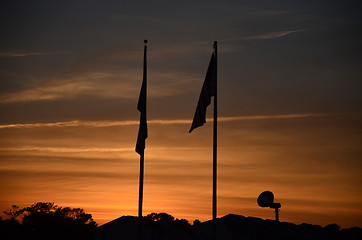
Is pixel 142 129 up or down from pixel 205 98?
down

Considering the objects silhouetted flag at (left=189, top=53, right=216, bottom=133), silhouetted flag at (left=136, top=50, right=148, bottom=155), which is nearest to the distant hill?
silhouetted flag at (left=136, top=50, right=148, bottom=155)

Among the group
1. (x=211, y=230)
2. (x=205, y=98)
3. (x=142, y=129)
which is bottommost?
(x=211, y=230)

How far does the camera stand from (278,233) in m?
85.0

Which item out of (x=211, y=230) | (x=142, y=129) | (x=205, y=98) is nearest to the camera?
(x=205, y=98)

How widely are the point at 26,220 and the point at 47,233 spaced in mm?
12647

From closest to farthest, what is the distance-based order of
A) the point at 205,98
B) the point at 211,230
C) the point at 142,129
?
1. the point at 205,98
2. the point at 142,129
3. the point at 211,230

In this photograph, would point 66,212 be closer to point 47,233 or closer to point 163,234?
point 47,233

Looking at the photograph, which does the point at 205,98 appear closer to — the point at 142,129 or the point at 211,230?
the point at 142,129

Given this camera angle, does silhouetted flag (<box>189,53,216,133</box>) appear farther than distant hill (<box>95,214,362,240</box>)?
No

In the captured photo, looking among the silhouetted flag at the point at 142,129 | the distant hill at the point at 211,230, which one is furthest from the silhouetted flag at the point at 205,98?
the distant hill at the point at 211,230

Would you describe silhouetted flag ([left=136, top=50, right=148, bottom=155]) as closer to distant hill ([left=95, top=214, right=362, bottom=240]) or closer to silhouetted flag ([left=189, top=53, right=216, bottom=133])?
silhouetted flag ([left=189, top=53, right=216, bottom=133])

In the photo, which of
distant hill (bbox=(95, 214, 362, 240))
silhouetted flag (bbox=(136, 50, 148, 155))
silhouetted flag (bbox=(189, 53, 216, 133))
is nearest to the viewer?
silhouetted flag (bbox=(189, 53, 216, 133))

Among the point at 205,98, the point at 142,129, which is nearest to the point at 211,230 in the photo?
the point at 142,129

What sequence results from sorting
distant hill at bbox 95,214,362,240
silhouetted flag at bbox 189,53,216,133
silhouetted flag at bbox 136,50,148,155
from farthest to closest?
distant hill at bbox 95,214,362,240
silhouetted flag at bbox 136,50,148,155
silhouetted flag at bbox 189,53,216,133
